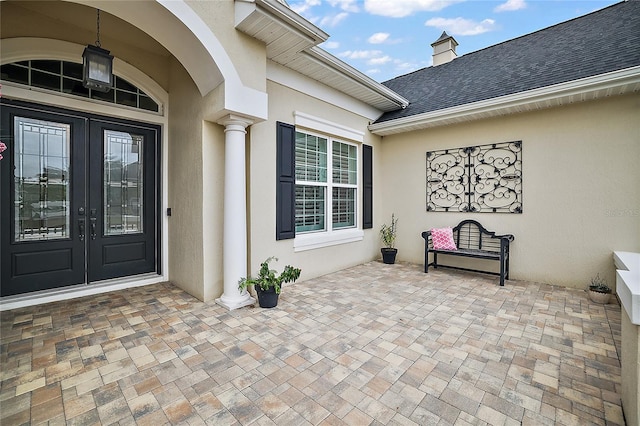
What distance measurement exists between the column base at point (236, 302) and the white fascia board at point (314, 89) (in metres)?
3.09

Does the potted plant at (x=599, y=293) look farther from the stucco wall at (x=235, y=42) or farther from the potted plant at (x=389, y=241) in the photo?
the stucco wall at (x=235, y=42)

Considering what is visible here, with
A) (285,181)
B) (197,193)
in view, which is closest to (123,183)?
(197,193)

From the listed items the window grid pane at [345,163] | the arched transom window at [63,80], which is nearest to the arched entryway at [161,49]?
the arched transom window at [63,80]

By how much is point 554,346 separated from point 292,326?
8.03ft

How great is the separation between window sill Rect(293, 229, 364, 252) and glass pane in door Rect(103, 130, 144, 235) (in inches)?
97.8

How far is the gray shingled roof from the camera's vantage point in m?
4.12

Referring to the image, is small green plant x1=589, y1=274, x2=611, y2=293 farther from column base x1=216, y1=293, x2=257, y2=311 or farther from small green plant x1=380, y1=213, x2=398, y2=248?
column base x1=216, y1=293, x2=257, y2=311

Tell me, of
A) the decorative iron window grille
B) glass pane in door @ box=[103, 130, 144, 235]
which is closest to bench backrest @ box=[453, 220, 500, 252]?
the decorative iron window grille

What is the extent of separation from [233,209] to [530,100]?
4.59 m

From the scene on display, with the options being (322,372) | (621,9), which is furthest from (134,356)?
(621,9)

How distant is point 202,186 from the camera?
3562 millimetres

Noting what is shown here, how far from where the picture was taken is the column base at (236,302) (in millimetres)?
3371

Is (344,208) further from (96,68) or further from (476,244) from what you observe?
(96,68)

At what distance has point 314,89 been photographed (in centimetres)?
470
